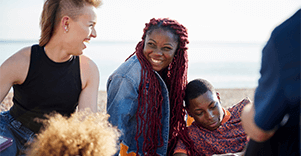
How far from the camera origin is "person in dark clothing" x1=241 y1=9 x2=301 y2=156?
1.24 metres

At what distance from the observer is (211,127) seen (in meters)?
2.75

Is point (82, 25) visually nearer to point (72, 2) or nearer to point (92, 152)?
point (72, 2)

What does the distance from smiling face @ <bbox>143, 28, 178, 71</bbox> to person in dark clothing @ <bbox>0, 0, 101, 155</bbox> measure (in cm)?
62

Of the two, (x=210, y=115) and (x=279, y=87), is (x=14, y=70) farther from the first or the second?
A: (x=279, y=87)

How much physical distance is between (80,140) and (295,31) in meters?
1.27

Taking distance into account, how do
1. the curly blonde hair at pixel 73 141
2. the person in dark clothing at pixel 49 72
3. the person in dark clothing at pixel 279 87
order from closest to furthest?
the person in dark clothing at pixel 279 87 → the curly blonde hair at pixel 73 141 → the person in dark clothing at pixel 49 72

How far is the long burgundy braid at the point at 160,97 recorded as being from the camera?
9.11ft

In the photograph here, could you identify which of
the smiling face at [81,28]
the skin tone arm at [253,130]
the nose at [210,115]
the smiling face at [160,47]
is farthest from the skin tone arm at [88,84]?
the skin tone arm at [253,130]

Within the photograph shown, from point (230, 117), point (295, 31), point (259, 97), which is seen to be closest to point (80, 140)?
point (259, 97)

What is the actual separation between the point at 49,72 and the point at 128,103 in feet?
2.83

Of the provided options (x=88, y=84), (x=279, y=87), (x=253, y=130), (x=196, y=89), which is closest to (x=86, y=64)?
(x=88, y=84)

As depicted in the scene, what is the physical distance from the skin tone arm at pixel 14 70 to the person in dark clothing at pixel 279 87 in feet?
6.83

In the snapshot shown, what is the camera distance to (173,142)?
297cm

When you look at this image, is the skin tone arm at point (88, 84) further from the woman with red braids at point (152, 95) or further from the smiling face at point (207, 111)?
the smiling face at point (207, 111)
